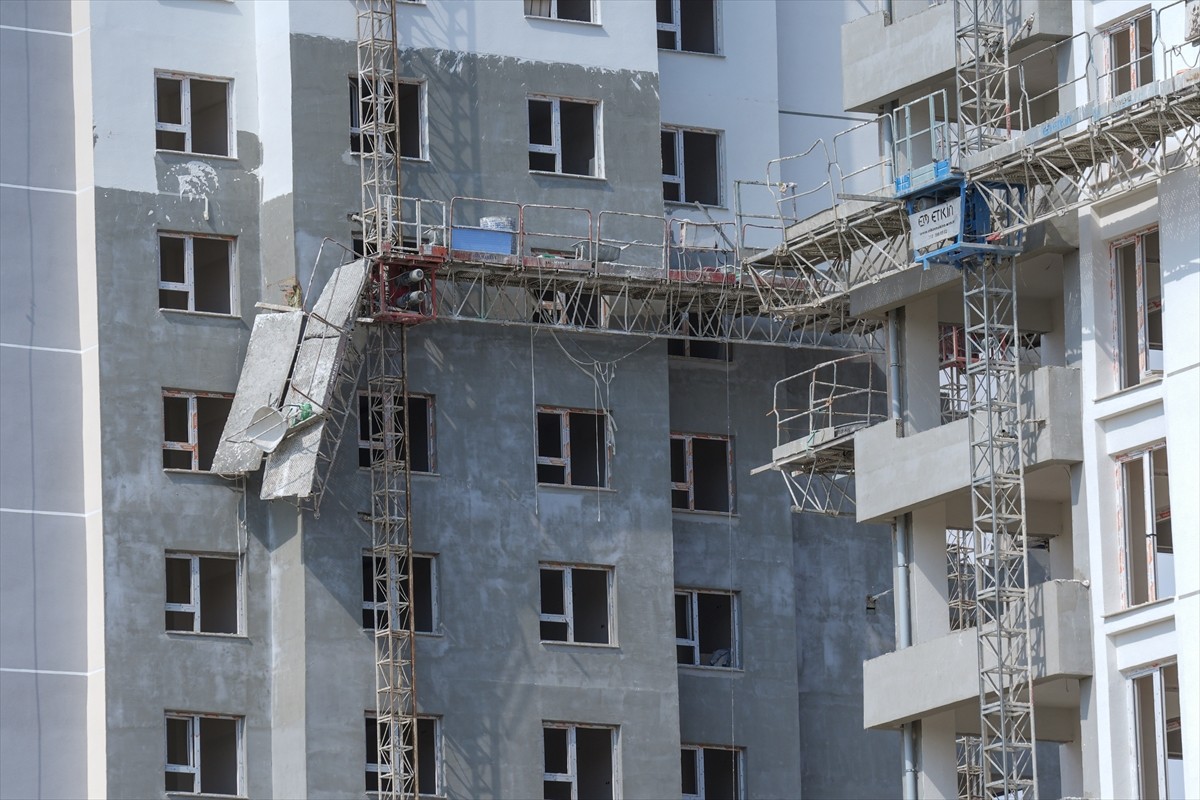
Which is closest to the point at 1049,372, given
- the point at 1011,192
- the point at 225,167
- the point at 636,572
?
the point at 1011,192

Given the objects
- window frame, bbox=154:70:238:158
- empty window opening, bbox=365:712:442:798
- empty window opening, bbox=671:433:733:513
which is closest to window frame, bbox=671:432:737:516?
empty window opening, bbox=671:433:733:513

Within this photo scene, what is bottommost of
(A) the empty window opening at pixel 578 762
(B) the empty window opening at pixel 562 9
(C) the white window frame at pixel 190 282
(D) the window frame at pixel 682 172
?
(A) the empty window opening at pixel 578 762

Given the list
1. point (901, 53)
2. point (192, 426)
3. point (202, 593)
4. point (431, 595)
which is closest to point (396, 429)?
point (431, 595)

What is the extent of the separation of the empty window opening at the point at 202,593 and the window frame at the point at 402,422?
3742mm

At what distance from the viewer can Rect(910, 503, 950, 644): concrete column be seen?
6875 cm

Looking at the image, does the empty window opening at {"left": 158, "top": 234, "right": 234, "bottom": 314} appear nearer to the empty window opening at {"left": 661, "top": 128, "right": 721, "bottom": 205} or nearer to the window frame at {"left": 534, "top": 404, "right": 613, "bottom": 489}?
the window frame at {"left": 534, "top": 404, "right": 613, "bottom": 489}

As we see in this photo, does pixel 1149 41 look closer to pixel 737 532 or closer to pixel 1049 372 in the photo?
pixel 1049 372

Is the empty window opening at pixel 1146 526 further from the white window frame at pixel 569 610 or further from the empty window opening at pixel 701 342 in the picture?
the empty window opening at pixel 701 342

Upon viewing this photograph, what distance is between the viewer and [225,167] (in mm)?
78812

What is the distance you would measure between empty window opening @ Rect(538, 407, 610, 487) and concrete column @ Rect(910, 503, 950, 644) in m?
12.2

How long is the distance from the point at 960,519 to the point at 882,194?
21.9 ft

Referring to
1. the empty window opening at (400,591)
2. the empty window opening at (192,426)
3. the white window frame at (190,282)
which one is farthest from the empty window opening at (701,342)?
the empty window opening at (192,426)

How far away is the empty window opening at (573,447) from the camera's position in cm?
7969

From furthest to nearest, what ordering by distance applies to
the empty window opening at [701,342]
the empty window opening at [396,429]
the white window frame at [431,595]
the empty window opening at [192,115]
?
1. the empty window opening at [701,342]
2. the empty window opening at [192,115]
3. the empty window opening at [396,429]
4. the white window frame at [431,595]
